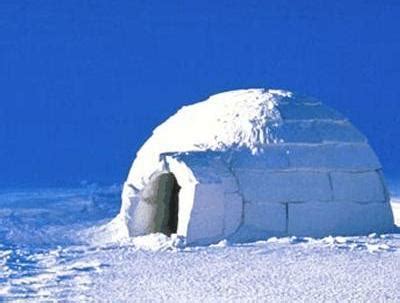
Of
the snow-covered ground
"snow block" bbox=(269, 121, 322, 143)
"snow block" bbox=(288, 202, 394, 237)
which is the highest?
"snow block" bbox=(269, 121, 322, 143)

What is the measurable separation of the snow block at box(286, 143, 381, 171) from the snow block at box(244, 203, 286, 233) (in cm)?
74

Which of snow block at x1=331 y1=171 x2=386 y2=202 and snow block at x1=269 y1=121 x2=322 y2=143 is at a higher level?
snow block at x1=269 y1=121 x2=322 y2=143

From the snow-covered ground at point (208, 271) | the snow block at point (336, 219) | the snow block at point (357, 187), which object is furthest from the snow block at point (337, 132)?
the snow-covered ground at point (208, 271)

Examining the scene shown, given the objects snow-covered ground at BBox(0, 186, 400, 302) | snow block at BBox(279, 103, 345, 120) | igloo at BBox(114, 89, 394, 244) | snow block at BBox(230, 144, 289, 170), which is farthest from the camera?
snow block at BBox(279, 103, 345, 120)

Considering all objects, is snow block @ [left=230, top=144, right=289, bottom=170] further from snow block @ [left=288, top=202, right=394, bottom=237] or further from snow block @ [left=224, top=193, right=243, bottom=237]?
snow block @ [left=288, top=202, right=394, bottom=237]

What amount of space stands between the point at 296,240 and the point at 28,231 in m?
5.45

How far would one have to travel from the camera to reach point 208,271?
8.35m

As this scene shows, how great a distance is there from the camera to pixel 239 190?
11.1 metres

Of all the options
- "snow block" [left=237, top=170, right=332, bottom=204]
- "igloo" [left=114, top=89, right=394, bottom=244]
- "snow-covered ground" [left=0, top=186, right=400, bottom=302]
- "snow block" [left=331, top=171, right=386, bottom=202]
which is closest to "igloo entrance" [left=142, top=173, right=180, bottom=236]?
"igloo" [left=114, top=89, right=394, bottom=244]

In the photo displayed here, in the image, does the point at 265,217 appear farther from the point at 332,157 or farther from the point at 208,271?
the point at 208,271

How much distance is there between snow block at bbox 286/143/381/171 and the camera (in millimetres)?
11508

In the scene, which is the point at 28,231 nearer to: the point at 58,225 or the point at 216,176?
the point at 58,225

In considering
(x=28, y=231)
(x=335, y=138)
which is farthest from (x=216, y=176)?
(x=28, y=231)

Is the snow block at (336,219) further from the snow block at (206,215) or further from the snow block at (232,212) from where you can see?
the snow block at (206,215)
